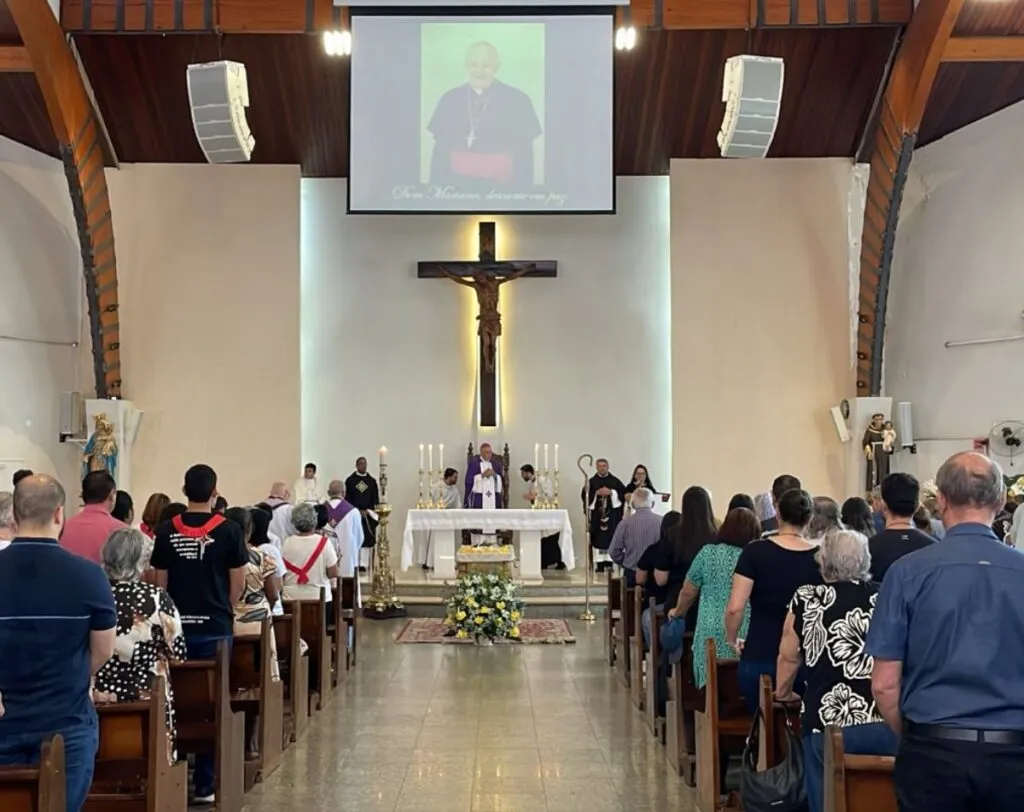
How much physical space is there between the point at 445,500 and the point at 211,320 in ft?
11.4

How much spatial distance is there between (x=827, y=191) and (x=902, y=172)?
2087mm

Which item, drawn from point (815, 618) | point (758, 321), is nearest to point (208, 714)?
point (815, 618)

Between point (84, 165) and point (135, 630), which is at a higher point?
point (84, 165)

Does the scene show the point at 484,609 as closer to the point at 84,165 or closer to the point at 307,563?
the point at 307,563

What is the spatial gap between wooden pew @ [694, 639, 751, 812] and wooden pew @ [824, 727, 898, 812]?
1.58 metres

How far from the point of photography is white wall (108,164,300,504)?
1273 centimetres

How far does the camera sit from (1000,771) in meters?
2.25

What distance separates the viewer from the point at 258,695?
16.7 feet

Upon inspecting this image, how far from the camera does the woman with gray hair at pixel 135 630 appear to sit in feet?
11.7

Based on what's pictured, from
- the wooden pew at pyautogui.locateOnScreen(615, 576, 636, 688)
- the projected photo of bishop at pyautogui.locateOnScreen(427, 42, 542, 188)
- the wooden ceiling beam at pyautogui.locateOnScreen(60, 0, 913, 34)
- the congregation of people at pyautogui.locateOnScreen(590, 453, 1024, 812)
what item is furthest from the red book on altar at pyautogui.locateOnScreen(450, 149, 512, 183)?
the congregation of people at pyautogui.locateOnScreen(590, 453, 1024, 812)

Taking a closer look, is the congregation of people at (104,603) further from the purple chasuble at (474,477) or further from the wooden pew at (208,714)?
the purple chasuble at (474,477)

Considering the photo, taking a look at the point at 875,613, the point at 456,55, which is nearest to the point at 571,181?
the point at 456,55

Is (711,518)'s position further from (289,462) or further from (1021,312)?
(289,462)

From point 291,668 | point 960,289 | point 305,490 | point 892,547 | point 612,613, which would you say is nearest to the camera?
point 892,547
